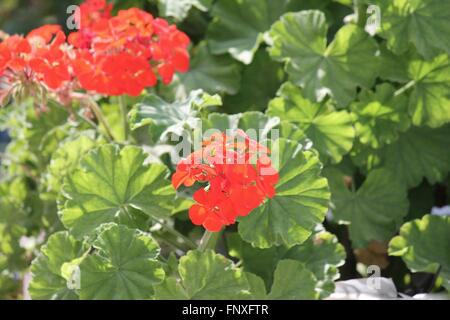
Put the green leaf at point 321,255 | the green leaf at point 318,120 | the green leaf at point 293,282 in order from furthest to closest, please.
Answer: the green leaf at point 318,120, the green leaf at point 321,255, the green leaf at point 293,282

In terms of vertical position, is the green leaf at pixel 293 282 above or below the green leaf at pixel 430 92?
below

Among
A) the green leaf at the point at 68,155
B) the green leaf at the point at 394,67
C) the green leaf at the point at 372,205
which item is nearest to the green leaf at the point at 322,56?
the green leaf at the point at 394,67

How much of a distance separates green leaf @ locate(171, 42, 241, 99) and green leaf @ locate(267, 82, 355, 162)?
223 mm

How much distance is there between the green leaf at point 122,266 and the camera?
147 centimetres

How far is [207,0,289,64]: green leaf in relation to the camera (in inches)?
84.3

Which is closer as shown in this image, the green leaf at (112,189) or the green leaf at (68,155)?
the green leaf at (112,189)

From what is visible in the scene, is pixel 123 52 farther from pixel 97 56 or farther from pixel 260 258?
pixel 260 258

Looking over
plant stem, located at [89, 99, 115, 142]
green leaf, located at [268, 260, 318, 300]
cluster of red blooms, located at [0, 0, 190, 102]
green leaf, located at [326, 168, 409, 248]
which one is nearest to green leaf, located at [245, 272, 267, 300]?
green leaf, located at [268, 260, 318, 300]

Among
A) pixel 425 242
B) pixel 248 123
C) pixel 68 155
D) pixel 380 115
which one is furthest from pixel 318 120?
pixel 68 155

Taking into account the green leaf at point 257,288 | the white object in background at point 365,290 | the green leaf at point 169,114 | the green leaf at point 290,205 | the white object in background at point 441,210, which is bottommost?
the white object in background at point 365,290

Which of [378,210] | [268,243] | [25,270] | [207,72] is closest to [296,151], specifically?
[268,243]

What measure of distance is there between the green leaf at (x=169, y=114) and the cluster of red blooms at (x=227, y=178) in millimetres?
181

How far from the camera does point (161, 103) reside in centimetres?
171

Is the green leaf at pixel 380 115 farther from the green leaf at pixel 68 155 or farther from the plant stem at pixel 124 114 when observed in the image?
the green leaf at pixel 68 155
